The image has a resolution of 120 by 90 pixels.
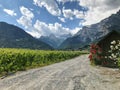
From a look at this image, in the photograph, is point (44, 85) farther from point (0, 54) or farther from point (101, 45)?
point (101, 45)

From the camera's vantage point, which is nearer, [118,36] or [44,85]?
[44,85]

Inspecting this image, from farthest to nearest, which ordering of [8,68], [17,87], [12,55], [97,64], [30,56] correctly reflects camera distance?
[97,64] → [30,56] → [12,55] → [8,68] → [17,87]

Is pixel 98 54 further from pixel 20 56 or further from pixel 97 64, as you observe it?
pixel 20 56

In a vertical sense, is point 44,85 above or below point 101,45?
below

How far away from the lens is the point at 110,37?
45.7m

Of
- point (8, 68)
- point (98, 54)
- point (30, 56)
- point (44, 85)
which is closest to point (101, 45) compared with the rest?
point (98, 54)

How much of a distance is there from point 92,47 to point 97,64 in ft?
11.0

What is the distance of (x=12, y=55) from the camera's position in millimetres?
32375

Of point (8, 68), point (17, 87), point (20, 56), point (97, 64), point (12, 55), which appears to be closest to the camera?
point (17, 87)

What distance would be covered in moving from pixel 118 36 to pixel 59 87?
29677mm

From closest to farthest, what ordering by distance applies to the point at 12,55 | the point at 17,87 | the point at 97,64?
the point at 17,87 → the point at 12,55 → the point at 97,64

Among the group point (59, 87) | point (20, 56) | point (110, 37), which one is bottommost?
point (59, 87)

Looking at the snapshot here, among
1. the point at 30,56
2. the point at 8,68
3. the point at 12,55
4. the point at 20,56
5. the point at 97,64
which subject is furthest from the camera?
the point at 97,64

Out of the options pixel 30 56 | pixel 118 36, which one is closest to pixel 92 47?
pixel 118 36
